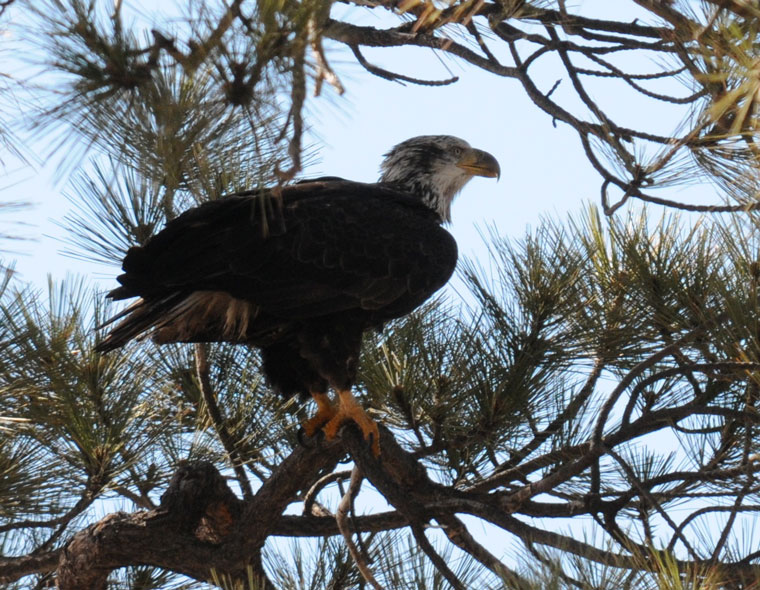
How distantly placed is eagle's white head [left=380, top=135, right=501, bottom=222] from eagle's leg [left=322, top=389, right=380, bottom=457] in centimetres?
108

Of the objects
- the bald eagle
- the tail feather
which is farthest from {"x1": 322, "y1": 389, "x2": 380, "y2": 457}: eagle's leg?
the tail feather

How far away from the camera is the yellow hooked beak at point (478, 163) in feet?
14.1

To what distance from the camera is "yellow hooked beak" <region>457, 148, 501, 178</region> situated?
14.1 ft

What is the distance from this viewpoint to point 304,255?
128 inches

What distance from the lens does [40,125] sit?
5.86ft

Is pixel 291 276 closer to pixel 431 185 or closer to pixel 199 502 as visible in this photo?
pixel 199 502

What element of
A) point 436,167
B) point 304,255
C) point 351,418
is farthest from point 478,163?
point 351,418

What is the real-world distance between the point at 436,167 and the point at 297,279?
3.91 ft

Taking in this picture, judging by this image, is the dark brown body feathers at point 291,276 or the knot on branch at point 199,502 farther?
the dark brown body feathers at point 291,276

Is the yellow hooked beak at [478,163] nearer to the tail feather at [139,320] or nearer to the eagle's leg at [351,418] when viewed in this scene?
the eagle's leg at [351,418]

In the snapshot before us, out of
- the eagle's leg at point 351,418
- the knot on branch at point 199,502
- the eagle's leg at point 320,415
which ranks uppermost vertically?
the eagle's leg at point 320,415

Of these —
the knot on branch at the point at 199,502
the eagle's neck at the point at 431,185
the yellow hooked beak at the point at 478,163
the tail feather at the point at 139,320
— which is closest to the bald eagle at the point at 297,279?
the tail feather at the point at 139,320

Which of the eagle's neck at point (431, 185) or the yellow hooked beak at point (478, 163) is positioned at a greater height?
the yellow hooked beak at point (478, 163)

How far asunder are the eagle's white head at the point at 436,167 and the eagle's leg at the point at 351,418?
3.56 feet
